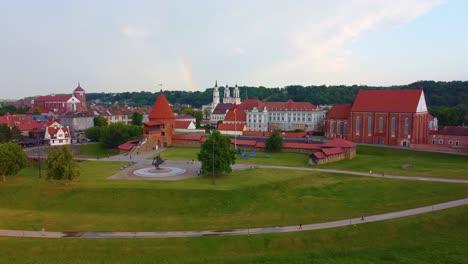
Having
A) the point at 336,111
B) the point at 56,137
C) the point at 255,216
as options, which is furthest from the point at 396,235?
the point at 56,137

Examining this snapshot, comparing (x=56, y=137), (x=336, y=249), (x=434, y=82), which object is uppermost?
(x=434, y=82)

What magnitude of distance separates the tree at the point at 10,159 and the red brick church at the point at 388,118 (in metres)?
51.7

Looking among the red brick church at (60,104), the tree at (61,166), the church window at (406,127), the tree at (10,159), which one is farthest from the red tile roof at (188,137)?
the red brick church at (60,104)

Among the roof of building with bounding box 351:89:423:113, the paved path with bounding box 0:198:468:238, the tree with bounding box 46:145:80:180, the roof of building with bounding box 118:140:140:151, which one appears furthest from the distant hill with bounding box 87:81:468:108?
the tree with bounding box 46:145:80:180

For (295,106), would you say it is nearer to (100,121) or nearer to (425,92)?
(100,121)

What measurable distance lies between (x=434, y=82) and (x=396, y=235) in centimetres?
13541

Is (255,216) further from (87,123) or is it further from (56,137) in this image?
(87,123)

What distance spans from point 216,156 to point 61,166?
14.7 metres

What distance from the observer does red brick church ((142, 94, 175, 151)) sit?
2466 inches

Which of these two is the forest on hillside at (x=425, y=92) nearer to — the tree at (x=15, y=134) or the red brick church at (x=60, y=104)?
the red brick church at (x=60, y=104)

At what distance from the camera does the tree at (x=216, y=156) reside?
39156 millimetres

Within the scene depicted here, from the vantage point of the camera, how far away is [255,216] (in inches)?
1153

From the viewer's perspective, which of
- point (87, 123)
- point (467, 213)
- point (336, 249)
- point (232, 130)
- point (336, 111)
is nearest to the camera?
point (336, 249)

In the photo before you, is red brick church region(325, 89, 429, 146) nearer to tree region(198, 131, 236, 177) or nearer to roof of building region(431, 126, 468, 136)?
roof of building region(431, 126, 468, 136)
